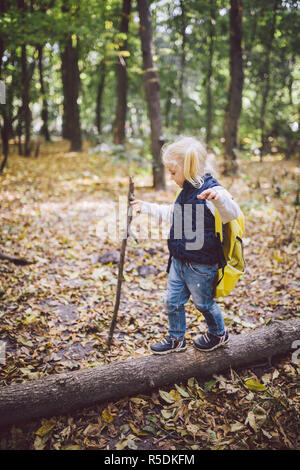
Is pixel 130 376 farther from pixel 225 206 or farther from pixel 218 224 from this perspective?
pixel 225 206

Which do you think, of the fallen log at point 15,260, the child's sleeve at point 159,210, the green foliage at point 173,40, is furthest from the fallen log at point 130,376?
the green foliage at point 173,40

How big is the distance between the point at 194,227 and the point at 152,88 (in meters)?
6.58

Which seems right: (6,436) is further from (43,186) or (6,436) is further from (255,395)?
(43,186)

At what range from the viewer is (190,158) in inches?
94.0

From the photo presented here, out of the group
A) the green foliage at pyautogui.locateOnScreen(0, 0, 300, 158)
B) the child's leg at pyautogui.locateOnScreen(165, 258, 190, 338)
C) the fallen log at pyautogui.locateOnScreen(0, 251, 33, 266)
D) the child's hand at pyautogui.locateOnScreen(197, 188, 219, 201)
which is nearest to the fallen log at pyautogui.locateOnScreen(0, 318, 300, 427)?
the child's leg at pyautogui.locateOnScreen(165, 258, 190, 338)

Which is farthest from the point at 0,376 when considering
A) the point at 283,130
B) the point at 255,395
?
the point at 283,130

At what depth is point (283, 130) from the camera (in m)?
16.1

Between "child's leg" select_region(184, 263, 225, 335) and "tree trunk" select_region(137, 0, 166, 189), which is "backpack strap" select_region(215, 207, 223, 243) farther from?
"tree trunk" select_region(137, 0, 166, 189)

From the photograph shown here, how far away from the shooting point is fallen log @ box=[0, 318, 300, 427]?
96.6 inches

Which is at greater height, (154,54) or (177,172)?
(154,54)

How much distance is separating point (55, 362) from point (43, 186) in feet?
21.1
